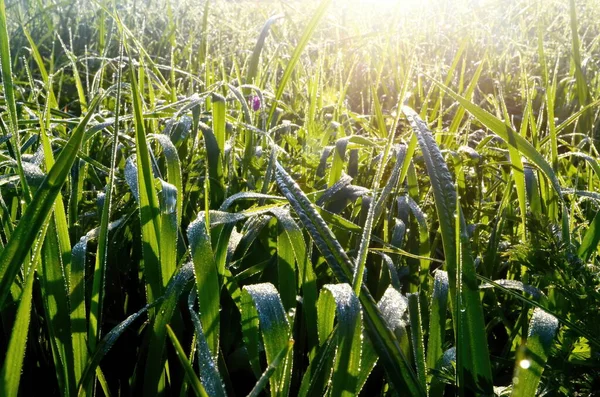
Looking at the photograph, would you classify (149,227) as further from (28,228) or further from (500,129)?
(500,129)

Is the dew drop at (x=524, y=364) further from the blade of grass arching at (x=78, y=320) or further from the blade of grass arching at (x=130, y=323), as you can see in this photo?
the blade of grass arching at (x=78, y=320)

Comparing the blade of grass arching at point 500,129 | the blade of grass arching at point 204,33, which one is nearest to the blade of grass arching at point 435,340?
the blade of grass arching at point 500,129

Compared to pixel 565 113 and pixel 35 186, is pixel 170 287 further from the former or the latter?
pixel 565 113

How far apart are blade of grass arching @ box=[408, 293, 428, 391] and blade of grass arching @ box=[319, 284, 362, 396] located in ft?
0.30

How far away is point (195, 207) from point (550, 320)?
0.79 m

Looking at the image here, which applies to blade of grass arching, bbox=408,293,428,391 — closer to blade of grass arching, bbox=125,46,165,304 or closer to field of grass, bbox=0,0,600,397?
→ field of grass, bbox=0,0,600,397

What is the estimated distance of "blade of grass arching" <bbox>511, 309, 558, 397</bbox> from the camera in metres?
0.66

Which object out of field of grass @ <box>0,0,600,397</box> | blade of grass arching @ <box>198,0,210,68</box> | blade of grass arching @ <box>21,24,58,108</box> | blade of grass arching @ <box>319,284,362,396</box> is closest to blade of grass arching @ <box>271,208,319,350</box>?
field of grass @ <box>0,0,600,397</box>

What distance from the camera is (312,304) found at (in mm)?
921

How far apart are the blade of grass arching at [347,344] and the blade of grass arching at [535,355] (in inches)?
6.4

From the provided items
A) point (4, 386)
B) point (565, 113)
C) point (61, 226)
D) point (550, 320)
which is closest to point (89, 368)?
point (4, 386)

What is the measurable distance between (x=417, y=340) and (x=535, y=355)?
137 mm

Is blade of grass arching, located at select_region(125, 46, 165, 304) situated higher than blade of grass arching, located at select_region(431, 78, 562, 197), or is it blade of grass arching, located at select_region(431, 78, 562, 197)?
blade of grass arching, located at select_region(431, 78, 562, 197)

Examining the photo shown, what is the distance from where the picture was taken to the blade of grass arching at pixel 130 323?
758mm
